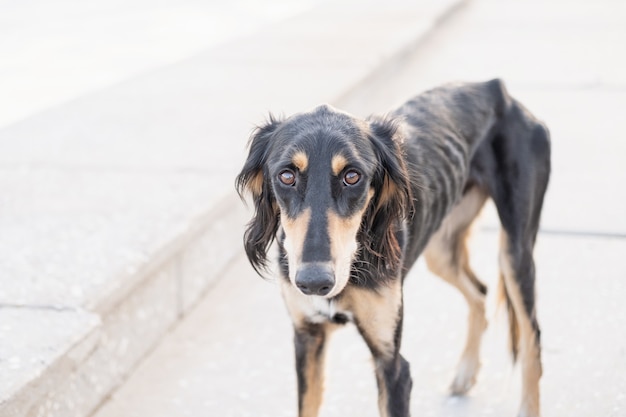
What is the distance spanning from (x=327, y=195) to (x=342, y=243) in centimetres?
14

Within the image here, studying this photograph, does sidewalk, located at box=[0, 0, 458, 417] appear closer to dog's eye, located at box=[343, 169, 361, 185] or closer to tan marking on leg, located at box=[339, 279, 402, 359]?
tan marking on leg, located at box=[339, 279, 402, 359]

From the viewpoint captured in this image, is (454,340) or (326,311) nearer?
(326,311)

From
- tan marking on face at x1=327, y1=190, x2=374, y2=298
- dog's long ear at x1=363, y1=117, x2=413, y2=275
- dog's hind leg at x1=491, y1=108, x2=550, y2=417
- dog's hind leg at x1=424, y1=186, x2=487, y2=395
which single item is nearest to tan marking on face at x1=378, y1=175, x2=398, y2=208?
dog's long ear at x1=363, y1=117, x2=413, y2=275

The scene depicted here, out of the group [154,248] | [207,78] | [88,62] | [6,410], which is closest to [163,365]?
[154,248]

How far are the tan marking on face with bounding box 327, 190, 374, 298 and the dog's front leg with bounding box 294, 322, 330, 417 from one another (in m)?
0.49

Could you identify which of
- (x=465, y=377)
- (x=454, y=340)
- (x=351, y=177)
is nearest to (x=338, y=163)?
(x=351, y=177)

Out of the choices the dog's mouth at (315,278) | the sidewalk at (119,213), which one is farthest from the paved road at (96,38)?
the dog's mouth at (315,278)

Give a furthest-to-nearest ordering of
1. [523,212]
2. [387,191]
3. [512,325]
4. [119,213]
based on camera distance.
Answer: [119,213] < [512,325] < [523,212] < [387,191]

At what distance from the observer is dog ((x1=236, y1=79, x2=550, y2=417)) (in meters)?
2.98

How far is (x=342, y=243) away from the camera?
9.62 ft

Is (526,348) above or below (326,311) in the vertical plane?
below

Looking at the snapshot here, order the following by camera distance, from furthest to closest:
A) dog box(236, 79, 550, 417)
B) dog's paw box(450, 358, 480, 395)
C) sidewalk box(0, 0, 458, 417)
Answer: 1. dog's paw box(450, 358, 480, 395)
2. sidewalk box(0, 0, 458, 417)
3. dog box(236, 79, 550, 417)

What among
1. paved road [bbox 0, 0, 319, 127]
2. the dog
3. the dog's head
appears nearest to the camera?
the dog's head

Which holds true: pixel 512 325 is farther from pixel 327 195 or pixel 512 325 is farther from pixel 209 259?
pixel 209 259
